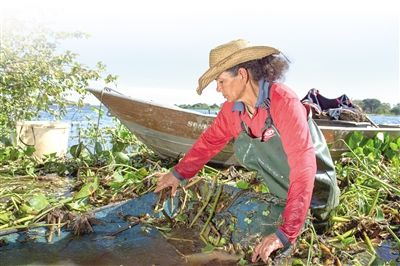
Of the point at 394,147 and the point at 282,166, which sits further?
the point at 394,147

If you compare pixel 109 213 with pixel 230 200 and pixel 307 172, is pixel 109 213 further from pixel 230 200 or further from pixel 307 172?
pixel 307 172

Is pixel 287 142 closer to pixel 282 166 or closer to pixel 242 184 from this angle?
pixel 282 166

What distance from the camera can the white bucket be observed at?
203 inches

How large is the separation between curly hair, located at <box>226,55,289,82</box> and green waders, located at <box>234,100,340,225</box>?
32 centimetres

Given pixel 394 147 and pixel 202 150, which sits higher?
pixel 202 150

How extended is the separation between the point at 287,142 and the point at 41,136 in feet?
12.7

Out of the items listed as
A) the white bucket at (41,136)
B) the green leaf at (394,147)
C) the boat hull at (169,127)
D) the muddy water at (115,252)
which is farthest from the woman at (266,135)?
the white bucket at (41,136)

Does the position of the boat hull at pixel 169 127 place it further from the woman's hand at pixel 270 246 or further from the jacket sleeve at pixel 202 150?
the woman's hand at pixel 270 246

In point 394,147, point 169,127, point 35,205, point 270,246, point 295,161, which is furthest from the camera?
point 169,127

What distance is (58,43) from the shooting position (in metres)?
6.30

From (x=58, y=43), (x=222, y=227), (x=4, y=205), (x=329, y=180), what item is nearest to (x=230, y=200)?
(x=222, y=227)

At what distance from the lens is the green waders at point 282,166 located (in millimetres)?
2406

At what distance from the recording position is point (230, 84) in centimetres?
221

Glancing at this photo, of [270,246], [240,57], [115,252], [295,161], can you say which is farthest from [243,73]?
Answer: [115,252]
